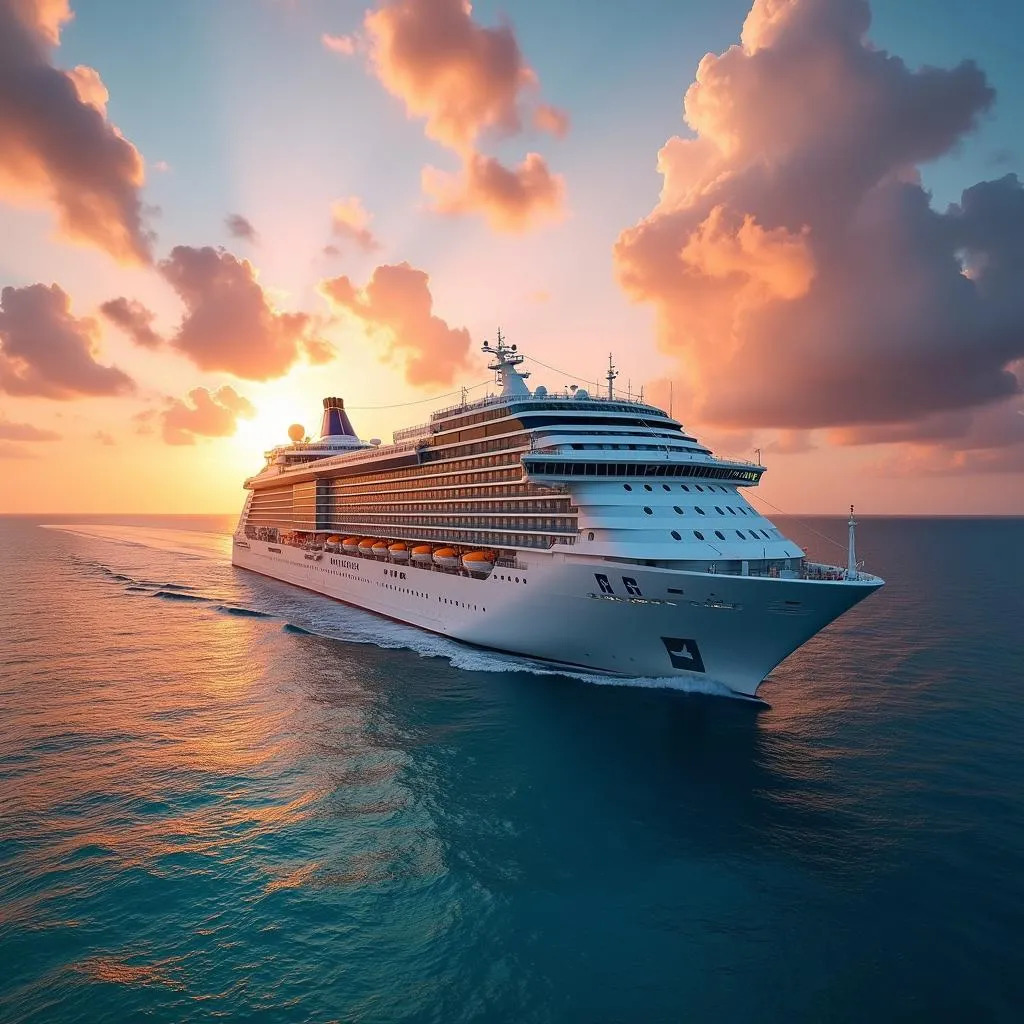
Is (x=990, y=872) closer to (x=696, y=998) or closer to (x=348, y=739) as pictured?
(x=696, y=998)

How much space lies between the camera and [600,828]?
18.2m

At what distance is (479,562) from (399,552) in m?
12.0

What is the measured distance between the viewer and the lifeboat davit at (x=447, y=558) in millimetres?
39444

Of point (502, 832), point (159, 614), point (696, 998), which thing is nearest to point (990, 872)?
point (696, 998)

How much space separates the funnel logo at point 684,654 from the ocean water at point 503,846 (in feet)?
5.45

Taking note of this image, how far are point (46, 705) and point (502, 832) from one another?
25.7m

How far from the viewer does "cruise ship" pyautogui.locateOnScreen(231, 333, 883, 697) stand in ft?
86.9

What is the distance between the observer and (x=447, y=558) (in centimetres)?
3984

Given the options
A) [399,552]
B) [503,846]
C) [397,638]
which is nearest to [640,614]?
[503,846]

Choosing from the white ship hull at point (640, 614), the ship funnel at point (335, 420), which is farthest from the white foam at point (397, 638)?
the ship funnel at point (335, 420)

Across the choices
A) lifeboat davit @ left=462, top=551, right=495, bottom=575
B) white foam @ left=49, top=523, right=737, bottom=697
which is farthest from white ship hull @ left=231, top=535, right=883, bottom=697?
lifeboat davit @ left=462, top=551, right=495, bottom=575

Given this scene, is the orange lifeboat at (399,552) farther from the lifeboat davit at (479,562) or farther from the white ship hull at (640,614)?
the lifeboat davit at (479,562)

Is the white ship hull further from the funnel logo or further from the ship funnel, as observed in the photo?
the ship funnel

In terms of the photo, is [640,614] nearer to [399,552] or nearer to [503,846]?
[503,846]
